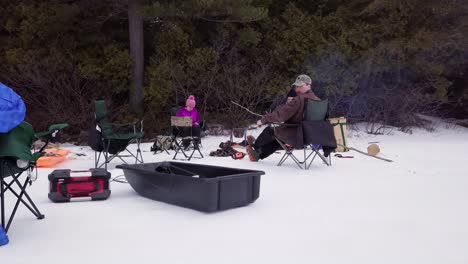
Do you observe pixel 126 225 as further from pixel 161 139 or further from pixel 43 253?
pixel 161 139

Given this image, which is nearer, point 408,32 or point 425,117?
point 408,32

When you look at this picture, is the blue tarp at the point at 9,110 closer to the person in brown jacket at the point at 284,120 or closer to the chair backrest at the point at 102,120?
the chair backrest at the point at 102,120

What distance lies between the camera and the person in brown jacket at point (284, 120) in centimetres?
531

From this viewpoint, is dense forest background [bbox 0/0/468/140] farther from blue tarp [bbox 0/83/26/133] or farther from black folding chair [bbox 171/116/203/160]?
blue tarp [bbox 0/83/26/133]

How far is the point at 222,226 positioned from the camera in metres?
3.04

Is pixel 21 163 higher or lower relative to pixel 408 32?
lower

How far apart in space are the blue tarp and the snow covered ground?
26.2 inches

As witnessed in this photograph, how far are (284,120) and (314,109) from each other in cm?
35

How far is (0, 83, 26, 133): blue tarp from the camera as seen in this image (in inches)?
98.0

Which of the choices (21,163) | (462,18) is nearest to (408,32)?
(462,18)

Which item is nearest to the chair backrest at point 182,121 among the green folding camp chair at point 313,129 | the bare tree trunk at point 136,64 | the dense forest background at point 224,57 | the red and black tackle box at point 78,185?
the green folding camp chair at point 313,129

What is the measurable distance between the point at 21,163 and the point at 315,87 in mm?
8370

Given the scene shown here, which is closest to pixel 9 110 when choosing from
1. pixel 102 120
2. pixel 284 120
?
pixel 102 120

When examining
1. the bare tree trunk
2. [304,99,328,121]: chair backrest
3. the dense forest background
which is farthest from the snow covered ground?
the bare tree trunk
